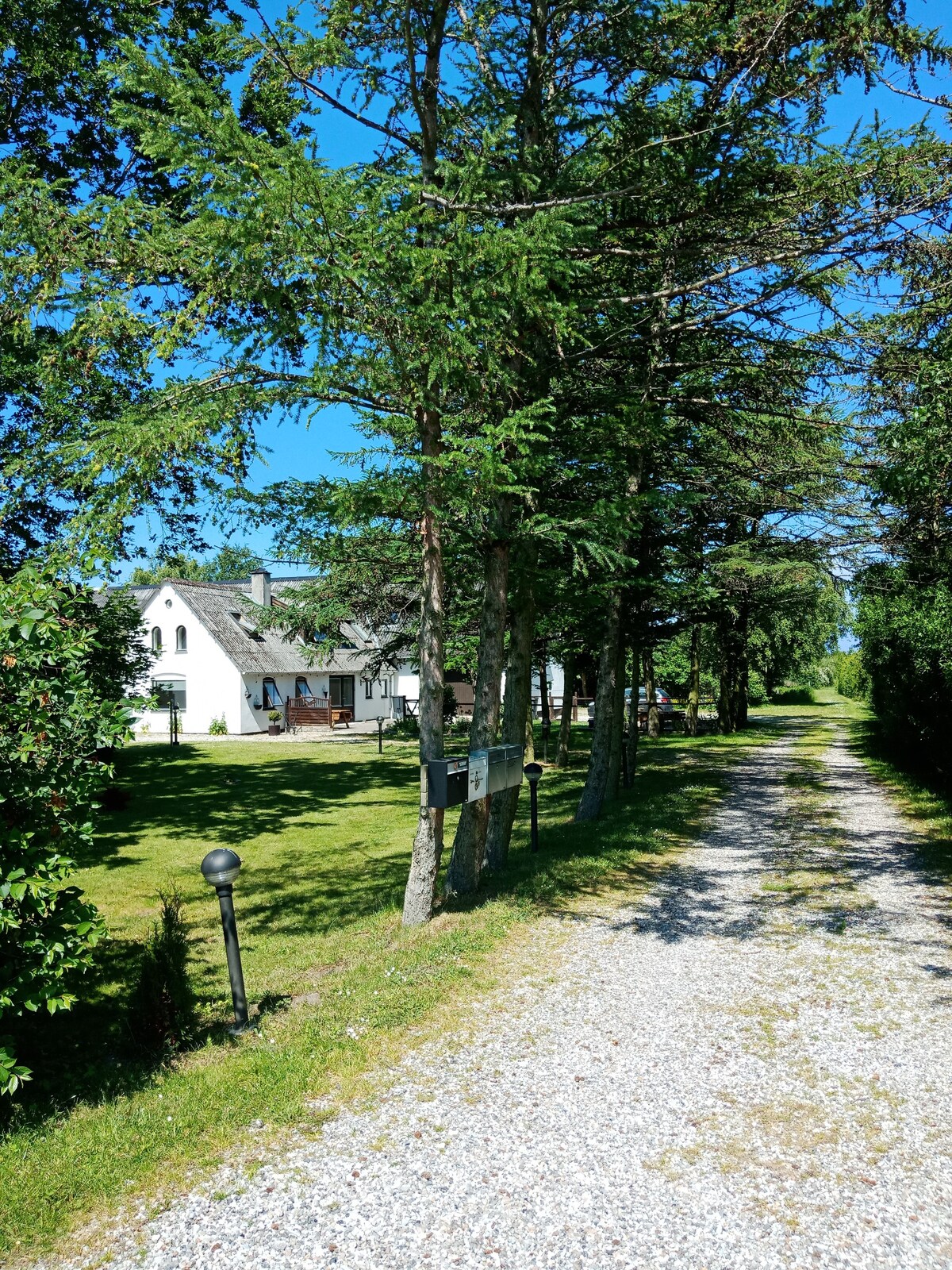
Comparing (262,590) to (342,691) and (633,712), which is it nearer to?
(342,691)

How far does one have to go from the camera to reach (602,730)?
12.8 metres

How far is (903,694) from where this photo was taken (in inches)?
649

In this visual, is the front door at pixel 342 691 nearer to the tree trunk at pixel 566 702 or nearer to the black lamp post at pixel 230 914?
the tree trunk at pixel 566 702

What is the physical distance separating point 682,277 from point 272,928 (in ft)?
25.9

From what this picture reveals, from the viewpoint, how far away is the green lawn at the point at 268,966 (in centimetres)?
386

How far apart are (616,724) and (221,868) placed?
9077 millimetres

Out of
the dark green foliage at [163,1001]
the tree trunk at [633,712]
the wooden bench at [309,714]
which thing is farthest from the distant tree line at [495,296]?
the wooden bench at [309,714]

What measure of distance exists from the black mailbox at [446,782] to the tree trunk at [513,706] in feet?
7.51

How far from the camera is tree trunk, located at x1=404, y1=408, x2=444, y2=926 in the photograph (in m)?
7.37

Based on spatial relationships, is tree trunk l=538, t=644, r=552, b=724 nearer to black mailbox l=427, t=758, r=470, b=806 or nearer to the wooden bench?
black mailbox l=427, t=758, r=470, b=806

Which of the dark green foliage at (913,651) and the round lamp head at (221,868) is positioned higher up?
the dark green foliage at (913,651)

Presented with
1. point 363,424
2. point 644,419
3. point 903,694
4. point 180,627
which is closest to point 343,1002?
point 363,424

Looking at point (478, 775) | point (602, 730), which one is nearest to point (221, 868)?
point (478, 775)

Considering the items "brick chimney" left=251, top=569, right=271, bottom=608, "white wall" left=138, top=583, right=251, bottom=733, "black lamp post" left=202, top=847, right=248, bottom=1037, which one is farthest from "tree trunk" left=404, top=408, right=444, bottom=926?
"brick chimney" left=251, top=569, right=271, bottom=608
